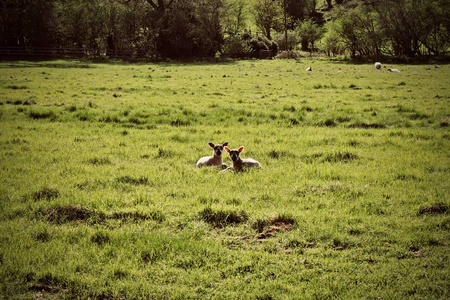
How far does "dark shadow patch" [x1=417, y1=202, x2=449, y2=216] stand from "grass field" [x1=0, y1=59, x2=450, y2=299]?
0.03 m

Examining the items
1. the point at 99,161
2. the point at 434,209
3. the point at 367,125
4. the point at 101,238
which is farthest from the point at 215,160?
the point at 367,125

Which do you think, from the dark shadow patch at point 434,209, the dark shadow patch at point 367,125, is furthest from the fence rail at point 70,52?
the dark shadow patch at point 434,209

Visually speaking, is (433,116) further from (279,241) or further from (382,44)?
(382,44)

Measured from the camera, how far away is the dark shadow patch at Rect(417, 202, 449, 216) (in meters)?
6.01

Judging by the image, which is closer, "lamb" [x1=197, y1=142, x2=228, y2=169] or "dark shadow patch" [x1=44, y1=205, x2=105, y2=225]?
"dark shadow patch" [x1=44, y1=205, x2=105, y2=225]


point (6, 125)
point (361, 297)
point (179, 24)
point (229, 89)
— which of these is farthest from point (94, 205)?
point (179, 24)

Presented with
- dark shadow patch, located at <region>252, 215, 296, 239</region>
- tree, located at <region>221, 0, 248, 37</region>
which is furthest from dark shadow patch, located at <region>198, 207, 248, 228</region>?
tree, located at <region>221, 0, 248, 37</region>

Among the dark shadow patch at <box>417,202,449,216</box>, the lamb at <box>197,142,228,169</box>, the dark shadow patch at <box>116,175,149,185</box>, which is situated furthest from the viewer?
the lamb at <box>197,142,228,169</box>

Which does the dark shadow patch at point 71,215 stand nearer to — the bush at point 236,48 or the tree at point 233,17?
the bush at point 236,48

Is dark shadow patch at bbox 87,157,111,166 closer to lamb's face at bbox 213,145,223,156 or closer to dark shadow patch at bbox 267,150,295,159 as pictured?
lamb's face at bbox 213,145,223,156

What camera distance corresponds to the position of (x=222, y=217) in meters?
5.91

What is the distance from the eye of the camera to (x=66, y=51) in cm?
5634

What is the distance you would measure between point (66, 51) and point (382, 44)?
50.1 metres

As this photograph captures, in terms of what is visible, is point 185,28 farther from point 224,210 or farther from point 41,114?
point 224,210
